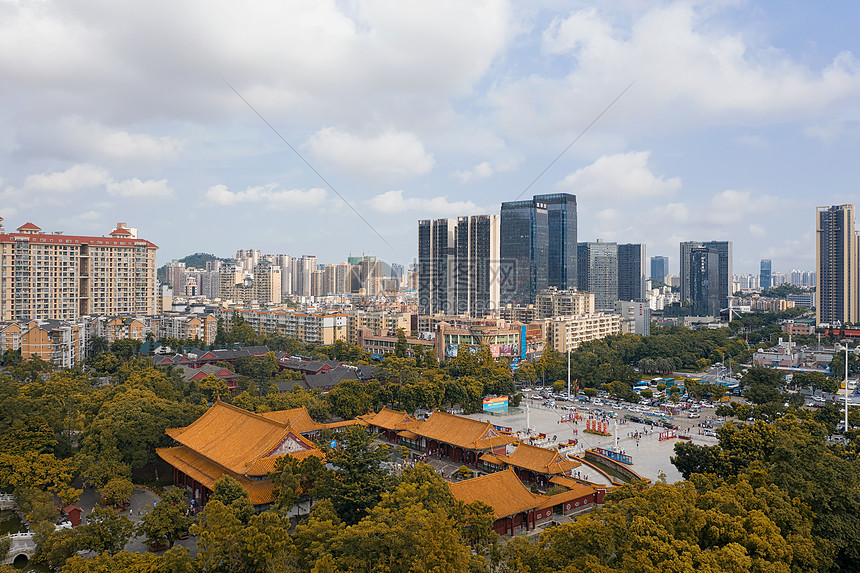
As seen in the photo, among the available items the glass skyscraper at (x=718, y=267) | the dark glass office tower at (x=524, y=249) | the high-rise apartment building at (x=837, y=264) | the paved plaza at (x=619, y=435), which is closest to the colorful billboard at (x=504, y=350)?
the paved plaza at (x=619, y=435)

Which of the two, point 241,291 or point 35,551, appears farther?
point 241,291

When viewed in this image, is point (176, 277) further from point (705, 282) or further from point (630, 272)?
point (705, 282)

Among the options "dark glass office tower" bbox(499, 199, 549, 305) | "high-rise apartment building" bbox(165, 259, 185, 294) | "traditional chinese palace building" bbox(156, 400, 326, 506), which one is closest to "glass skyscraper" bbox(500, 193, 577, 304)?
"dark glass office tower" bbox(499, 199, 549, 305)

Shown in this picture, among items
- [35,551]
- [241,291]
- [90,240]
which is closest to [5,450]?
[35,551]

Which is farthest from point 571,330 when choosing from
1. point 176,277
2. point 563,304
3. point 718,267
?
point 176,277

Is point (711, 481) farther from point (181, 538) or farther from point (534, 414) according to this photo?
point (534, 414)

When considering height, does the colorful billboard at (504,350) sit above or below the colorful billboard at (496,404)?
above

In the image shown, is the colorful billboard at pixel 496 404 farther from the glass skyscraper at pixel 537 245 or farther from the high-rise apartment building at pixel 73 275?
the glass skyscraper at pixel 537 245
